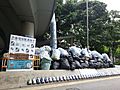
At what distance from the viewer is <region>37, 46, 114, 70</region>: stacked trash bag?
25.7 ft

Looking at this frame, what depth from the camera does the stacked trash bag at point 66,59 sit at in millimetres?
7844

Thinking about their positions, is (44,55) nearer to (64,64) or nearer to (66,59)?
(64,64)

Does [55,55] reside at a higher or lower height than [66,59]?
higher

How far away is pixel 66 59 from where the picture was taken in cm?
846

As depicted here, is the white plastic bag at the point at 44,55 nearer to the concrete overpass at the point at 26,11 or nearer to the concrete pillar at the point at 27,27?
the concrete overpass at the point at 26,11

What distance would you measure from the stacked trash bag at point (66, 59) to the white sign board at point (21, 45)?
0.84m

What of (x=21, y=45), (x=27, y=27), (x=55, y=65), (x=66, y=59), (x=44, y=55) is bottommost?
(x=55, y=65)

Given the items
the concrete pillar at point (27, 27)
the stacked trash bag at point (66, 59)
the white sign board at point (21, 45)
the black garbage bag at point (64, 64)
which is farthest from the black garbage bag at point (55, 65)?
the concrete pillar at point (27, 27)

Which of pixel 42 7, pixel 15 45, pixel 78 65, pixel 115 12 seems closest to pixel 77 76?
pixel 78 65

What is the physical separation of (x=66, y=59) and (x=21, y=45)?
2.46 m

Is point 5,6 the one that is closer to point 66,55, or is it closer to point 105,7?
point 66,55

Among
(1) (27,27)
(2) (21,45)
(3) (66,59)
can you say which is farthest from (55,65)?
(1) (27,27)

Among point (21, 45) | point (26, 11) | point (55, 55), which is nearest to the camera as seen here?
point (21, 45)

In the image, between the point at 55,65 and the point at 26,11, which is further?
the point at 26,11
